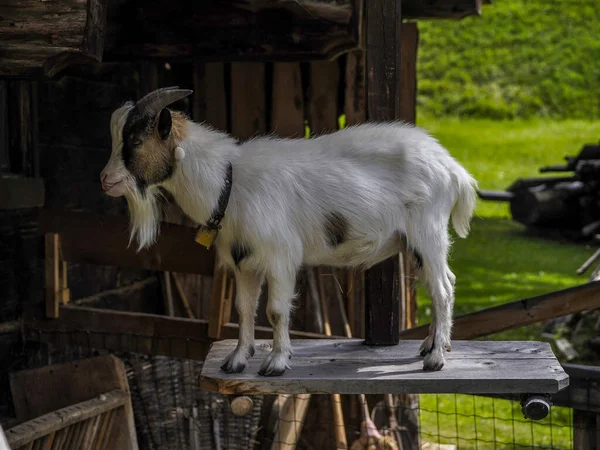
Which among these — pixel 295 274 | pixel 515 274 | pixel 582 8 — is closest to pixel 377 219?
pixel 295 274

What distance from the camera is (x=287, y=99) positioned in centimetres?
668

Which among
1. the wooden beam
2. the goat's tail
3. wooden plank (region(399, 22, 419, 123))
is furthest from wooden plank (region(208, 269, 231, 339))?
wooden plank (region(399, 22, 419, 123))

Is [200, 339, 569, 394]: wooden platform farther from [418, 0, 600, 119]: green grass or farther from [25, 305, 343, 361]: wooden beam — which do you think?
[418, 0, 600, 119]: green grass

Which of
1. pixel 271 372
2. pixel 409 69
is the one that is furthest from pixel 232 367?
pixel 409 69

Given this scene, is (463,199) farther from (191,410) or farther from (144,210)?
(191,410)

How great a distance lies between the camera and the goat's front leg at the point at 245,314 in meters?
4.05

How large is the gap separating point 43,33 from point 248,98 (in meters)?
3.15

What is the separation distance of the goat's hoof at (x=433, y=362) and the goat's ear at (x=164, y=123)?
144cm

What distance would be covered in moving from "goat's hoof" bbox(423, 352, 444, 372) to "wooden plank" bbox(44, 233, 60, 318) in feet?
8.56

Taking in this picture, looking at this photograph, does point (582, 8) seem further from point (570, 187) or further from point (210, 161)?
point (210, 161)

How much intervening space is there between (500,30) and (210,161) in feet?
66.4

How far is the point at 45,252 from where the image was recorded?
5668 millimetres

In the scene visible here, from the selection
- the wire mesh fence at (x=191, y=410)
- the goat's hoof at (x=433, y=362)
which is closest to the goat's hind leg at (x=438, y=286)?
the goat's hoof at (x=433, y=362)

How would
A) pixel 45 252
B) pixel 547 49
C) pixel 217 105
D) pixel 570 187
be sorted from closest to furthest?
pixel 45 252
pixel 217 105
pixel 570 187
pixel 547 49
